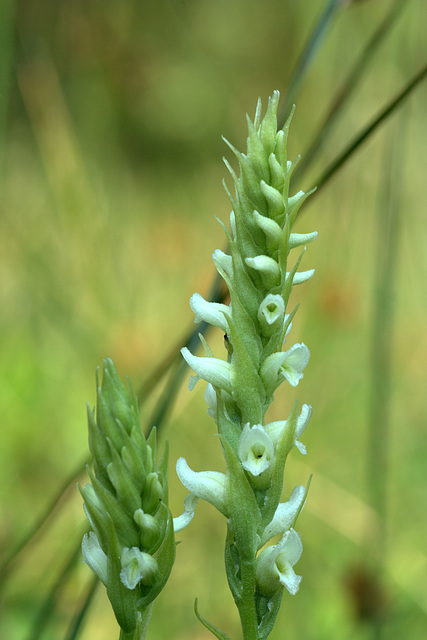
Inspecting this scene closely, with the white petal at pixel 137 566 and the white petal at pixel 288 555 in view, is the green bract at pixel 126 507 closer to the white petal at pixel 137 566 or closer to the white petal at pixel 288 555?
the white petal at pixel 137 566

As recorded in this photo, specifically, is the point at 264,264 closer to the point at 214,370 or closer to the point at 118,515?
the point at 214,370

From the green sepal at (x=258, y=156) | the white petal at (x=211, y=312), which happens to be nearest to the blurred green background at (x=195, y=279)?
the white petal at (x=211, y=312)

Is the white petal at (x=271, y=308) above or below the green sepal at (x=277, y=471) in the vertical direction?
above

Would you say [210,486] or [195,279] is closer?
[210,486]

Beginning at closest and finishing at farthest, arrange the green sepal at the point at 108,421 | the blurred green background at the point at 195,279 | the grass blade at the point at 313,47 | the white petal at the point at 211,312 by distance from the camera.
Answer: the green sepal at the point at 108,421 → the white petal at the point at 211,312 → the grass blade at the point at 313,47 → the blurred green background at the point at 195,279

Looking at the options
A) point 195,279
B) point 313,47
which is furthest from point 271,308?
point 195,279

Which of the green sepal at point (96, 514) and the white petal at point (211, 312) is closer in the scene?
the green sepal at point (96, 514)

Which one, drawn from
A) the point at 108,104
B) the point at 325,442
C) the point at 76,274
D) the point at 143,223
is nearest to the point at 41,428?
the point at 76,274
